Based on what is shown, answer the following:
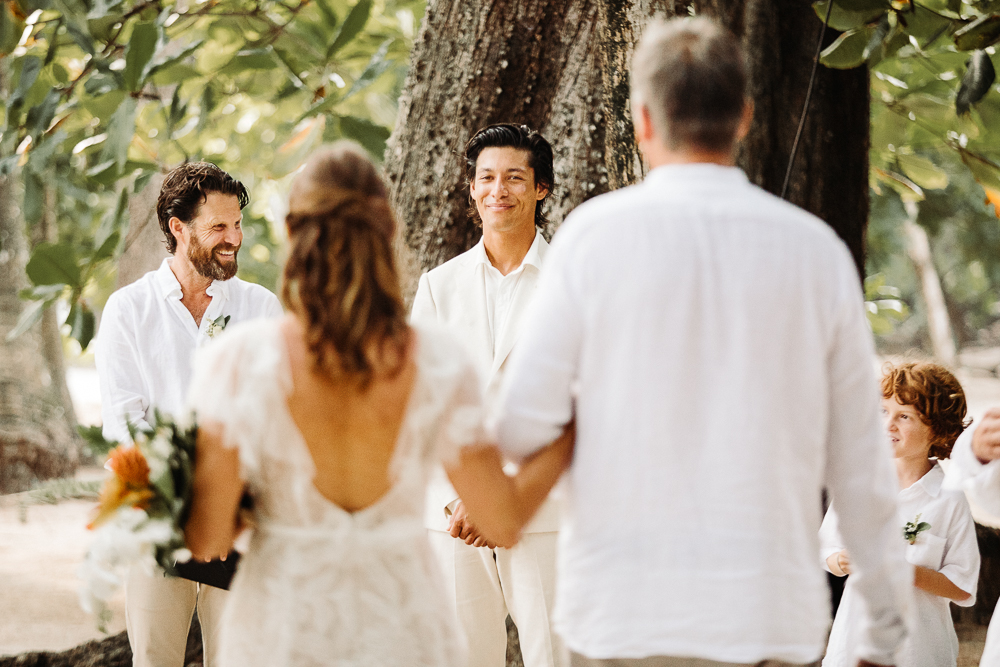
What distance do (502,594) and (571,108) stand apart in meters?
1.99

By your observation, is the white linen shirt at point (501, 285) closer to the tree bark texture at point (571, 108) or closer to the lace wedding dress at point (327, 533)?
the tree bark texture at point (571, 108)

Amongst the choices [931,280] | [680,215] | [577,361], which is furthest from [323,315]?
[931,280]

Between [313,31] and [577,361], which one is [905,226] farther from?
[577,361]

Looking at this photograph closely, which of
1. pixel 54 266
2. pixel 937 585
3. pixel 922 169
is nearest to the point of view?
pixel 937 585

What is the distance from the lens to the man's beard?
3111 mm

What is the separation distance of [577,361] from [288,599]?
27.7 inches

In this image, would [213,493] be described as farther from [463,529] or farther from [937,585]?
[937,585]

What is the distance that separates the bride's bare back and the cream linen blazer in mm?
1266

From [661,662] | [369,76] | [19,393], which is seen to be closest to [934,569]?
[661,662]

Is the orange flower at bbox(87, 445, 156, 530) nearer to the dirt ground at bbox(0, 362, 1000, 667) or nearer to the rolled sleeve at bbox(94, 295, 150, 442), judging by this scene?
the rolled sleeve at bbox(94, 295, 150, 442)

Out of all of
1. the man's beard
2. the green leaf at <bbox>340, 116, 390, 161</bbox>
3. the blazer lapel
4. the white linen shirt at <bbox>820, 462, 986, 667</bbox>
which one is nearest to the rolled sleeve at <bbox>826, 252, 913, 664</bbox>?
the white linen shirt at <bbox>820, 462, 986, 667</bbox>

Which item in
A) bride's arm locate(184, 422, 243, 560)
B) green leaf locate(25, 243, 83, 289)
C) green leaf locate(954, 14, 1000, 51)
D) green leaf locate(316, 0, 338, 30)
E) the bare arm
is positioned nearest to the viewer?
bride's arm locate(184, 422, 243, 560)

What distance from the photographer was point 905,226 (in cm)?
1948

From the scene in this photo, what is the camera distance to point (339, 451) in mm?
1692
